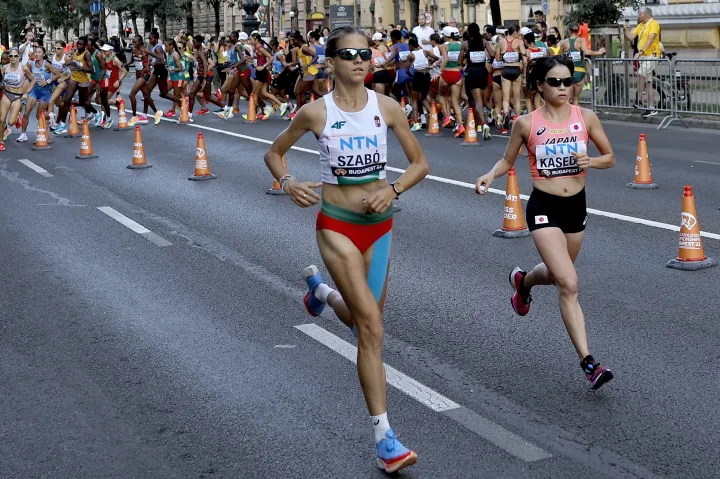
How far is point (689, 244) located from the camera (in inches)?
380

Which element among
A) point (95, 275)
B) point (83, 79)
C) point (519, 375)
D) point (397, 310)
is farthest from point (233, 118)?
point (519, 375)

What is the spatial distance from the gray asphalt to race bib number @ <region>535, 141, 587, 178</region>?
1.08 metres

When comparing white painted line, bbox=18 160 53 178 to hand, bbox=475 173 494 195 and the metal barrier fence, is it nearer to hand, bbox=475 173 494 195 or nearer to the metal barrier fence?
the metal barrier fence

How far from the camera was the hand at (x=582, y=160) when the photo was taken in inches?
268

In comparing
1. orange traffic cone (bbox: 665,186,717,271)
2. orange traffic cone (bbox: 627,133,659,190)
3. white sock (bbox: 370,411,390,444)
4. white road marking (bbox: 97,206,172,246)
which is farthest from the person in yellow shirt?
white sock (bbox: 370,411,390,444)

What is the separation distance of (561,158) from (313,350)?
6.20 feet

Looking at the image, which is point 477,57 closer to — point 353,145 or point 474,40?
point 474,40

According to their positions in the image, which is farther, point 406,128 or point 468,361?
point 468,361

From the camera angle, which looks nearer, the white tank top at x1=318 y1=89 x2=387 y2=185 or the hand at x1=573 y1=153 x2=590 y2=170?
the white tank top at x1=318 y1=89 x2=387 y2=185

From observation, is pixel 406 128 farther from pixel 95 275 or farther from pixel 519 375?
pixel 95 275

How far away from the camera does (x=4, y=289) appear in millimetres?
9688

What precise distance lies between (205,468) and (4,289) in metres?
4.83

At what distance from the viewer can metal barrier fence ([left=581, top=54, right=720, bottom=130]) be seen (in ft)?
66.7

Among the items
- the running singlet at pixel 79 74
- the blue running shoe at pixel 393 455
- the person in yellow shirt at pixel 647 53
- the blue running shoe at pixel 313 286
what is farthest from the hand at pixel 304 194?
the running singlet at pixel 79 74
